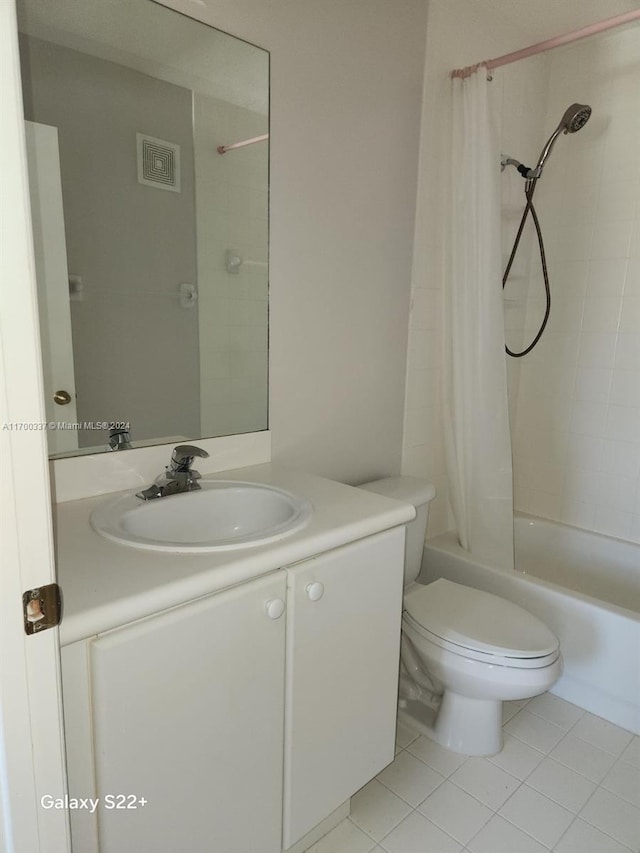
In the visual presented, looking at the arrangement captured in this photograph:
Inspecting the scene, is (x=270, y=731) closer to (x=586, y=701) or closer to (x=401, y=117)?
(x=586, y=701)

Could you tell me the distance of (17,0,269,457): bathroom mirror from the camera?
1.17 meters

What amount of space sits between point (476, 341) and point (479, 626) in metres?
0.92

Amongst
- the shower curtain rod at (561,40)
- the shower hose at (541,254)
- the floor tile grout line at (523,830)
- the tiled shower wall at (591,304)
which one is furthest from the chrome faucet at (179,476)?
the tiled shower wall at (591,304)

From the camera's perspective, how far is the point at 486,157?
1797 millimetres

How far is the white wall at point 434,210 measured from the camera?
1.88 metres

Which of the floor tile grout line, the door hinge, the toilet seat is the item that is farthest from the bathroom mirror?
the floor tile grout line

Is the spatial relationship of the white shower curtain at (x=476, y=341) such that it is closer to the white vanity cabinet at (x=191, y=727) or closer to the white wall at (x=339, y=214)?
the white wall at (x=339, y=214)

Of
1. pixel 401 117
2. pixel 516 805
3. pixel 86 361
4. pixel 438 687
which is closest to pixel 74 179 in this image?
pixel 86 361

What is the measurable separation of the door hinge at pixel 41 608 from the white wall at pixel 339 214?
1.00 m

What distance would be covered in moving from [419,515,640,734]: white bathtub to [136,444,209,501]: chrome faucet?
3.68 ft

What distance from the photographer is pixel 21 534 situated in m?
0.60

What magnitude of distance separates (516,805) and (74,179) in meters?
1.89

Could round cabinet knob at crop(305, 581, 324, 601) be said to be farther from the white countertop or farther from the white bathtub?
the white bathtub

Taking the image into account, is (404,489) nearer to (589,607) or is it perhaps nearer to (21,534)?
(589,607)
